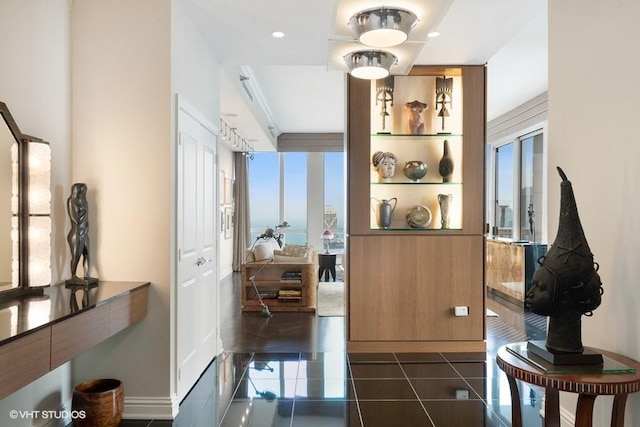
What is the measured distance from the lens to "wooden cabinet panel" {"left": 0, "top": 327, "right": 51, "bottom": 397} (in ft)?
5.02

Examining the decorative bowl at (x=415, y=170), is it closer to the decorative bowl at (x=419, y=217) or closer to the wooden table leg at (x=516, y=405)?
the decorative bowl at (x=419, y=217)

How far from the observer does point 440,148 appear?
439 cm

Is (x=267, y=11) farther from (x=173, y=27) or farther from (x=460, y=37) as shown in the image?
(x=460, y=37)

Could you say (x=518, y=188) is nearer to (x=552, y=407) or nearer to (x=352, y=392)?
(x=352, y=392)

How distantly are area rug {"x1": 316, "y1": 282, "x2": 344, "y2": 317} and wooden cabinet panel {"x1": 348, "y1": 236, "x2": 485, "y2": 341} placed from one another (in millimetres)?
1584

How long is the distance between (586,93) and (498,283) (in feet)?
17.3

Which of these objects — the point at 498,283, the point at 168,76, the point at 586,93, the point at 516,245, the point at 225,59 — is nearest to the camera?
the point at 586,93

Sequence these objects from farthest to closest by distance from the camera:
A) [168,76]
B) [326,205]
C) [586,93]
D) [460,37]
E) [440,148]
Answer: [326,205]
[440,148]
[460,37]
[168,76]
[586,93]

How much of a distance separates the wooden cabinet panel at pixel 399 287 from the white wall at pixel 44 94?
250cm

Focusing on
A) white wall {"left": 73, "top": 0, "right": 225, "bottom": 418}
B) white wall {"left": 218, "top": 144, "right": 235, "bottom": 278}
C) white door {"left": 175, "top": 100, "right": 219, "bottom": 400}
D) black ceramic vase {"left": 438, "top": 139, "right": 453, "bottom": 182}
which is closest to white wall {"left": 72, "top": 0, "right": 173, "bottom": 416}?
white wall {"left": 73, "top": 0, "right": 225, "bottom": 418}

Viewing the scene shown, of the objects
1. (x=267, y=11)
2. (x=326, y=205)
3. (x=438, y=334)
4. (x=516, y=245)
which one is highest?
(x=267, y=11)

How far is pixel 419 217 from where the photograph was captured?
4250 millimetres

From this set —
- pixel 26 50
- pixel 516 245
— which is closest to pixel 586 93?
pixel 26 50

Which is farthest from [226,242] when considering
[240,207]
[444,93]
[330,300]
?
[444,93]
